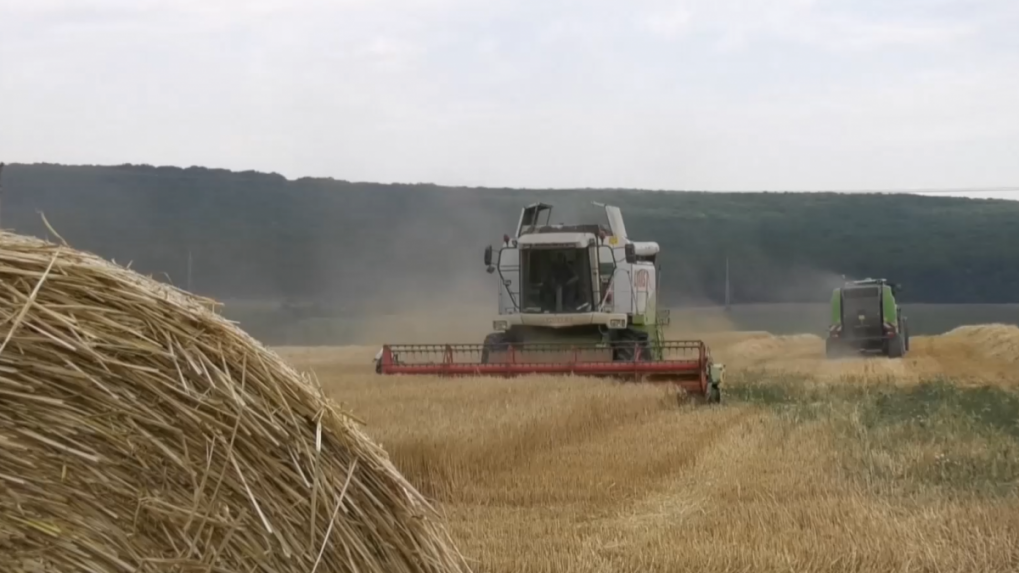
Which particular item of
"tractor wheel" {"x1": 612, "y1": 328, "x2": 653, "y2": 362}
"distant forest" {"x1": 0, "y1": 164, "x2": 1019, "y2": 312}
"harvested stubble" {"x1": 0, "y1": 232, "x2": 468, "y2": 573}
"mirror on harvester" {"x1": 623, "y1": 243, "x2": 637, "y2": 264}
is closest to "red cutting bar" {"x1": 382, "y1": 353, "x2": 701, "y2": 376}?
"tractor wheel" {"x1": 612, "y1": 328, "x2": 653, "y2": 362}

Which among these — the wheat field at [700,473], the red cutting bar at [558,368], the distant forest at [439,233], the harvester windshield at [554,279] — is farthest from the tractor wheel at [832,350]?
the red cutting bar at [558,368]

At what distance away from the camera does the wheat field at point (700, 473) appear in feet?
18.8

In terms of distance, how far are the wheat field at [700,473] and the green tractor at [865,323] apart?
11445 mm

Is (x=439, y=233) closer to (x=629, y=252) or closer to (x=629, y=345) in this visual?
(x=629, y=252)

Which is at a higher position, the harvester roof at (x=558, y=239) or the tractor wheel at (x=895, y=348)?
the harvester roof at (x=558, y=239)

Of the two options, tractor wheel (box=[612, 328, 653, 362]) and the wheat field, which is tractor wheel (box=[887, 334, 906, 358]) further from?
tractor wheel (box=[612, 328, 653, 362])

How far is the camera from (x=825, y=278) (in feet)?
213

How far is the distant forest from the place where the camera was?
4347cm

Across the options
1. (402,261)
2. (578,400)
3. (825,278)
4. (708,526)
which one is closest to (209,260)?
(402,261)

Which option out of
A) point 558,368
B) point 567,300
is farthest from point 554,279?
point 558,368

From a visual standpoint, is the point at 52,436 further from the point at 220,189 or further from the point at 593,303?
the point at 220,189

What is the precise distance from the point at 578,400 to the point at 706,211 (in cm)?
6940

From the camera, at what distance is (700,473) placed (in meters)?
8.45

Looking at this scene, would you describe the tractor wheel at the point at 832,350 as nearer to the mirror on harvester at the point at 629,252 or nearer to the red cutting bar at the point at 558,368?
the mirror on harvester at the point at 629,252
